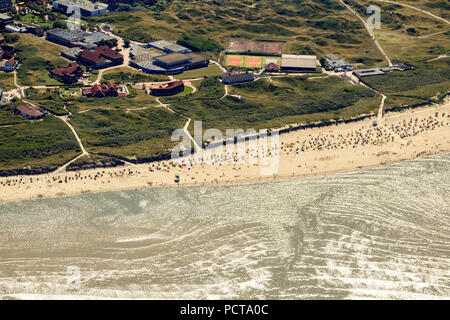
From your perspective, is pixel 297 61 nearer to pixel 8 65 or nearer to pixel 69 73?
pixel 69 73

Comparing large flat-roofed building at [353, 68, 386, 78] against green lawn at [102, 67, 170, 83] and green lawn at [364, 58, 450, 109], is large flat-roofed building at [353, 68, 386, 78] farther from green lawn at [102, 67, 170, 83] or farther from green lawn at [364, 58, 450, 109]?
green lawn at [102, 67, 170, 83]

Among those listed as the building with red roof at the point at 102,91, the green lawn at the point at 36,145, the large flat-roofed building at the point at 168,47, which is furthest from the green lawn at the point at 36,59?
the green lawn at the point at 36,145

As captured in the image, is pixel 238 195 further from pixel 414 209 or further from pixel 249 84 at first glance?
pixel 249 84

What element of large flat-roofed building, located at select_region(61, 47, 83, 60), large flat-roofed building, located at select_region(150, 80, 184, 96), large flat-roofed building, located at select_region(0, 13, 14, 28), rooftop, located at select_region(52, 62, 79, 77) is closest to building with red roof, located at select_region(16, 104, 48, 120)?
rooftop, located at select_region(52, 62, 79, 77)

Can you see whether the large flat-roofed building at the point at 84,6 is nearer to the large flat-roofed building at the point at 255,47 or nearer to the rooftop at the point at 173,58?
the rooftop at the point at 173,58

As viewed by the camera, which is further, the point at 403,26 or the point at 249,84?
the point at 403,26

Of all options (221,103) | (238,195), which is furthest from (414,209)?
(221,103)

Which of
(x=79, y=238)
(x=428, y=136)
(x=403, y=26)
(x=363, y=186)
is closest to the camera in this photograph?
(x=79, y=238)
